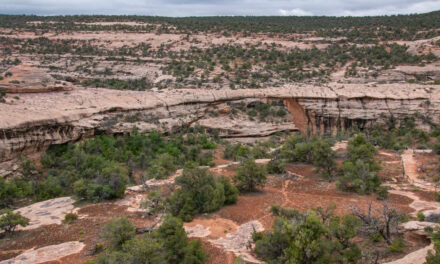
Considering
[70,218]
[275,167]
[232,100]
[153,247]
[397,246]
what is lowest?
[70,218]

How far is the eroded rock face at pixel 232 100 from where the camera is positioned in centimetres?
2316

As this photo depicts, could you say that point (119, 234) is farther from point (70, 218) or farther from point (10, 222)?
point (10, 222)

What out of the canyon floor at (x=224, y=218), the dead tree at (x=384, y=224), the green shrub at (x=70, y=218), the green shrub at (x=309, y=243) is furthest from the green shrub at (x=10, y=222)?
the dead tree at (x=384, y=224)

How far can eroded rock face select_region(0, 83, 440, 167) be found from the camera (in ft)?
76.0

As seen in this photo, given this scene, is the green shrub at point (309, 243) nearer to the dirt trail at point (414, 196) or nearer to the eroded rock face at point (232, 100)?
the dirt trail at point (414, 196)

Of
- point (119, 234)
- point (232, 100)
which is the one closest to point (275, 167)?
point (119, 234)

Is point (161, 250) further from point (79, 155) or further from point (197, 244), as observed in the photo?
point (79, 155)

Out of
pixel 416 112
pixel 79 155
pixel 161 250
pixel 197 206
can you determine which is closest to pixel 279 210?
pixel 197 206

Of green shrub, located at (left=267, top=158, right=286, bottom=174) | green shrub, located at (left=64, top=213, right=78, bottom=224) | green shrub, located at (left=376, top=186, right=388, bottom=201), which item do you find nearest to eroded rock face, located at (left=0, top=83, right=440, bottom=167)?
green shrub, located at (left=64, top=213, right=78, bottom=224)

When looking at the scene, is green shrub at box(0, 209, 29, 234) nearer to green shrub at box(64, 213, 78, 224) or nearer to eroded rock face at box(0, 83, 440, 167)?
green shrub at box(64, 213, 78, 224)

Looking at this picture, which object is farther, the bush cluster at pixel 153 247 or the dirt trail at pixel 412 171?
the dirt trail at pixel 412 171

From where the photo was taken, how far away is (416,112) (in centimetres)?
2755

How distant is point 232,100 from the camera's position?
29156 mm

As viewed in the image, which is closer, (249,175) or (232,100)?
(249,175)
